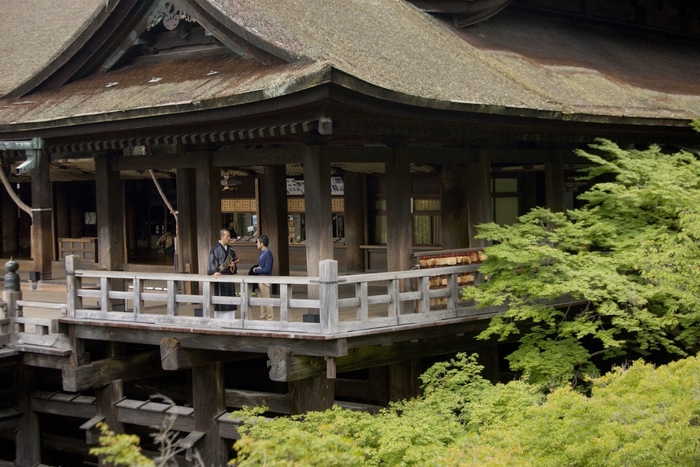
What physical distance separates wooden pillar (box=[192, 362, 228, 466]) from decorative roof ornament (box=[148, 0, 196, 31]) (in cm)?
489

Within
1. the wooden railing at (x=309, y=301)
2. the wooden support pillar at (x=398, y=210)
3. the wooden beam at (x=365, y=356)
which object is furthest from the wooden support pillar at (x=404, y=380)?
the wooden support pillar at (x=398, y=210)

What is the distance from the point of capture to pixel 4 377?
1752 cm

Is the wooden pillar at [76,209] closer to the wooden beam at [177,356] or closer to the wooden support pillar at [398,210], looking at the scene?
the wooden beam at [177,356]

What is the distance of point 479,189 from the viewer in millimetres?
15555

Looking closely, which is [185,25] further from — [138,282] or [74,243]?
[74,243]

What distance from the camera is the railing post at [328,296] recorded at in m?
11.9

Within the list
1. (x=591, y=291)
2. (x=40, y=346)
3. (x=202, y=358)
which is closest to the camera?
(x=591, y=291)

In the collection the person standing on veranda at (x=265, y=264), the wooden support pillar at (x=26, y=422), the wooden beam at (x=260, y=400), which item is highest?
the person standing on veranda at (x=265, y=264)

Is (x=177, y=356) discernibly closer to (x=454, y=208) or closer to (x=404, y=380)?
(x=404, y=380)

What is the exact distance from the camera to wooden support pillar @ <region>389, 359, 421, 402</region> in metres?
14.6

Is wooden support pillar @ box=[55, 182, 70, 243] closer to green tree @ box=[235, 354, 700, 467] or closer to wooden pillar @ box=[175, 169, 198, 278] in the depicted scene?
wooden pillar @ box=[175, 169, 198, 278]

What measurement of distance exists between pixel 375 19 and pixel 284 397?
6802 millimetres

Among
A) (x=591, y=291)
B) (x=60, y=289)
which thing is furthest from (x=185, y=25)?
(x=591, y=291)

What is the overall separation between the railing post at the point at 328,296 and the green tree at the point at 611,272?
2.30m
